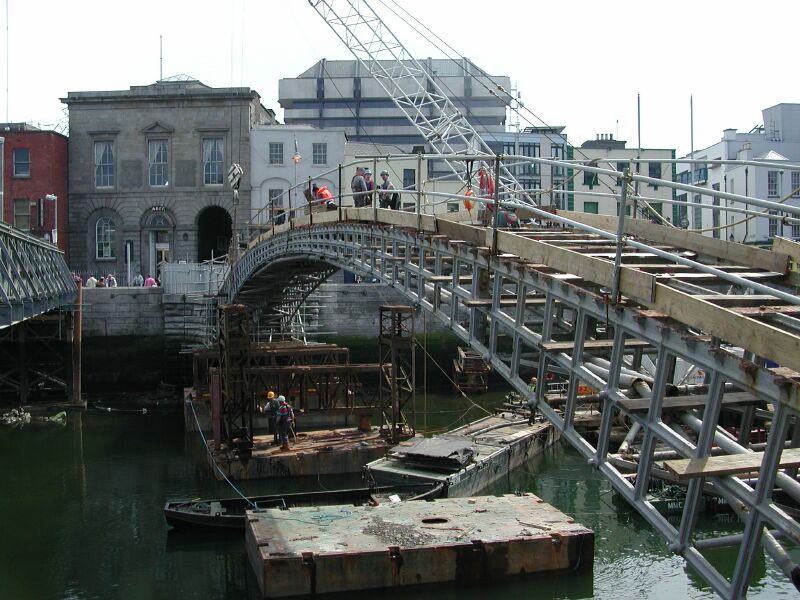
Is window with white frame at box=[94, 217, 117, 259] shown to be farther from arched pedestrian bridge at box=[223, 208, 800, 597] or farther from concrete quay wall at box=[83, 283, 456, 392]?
arched pedestrian bridge at box=[223, 208, 800, 597]

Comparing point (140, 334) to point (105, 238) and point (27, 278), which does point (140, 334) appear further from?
point (105, 238)

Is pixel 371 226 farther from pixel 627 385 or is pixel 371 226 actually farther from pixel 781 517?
pixel 781 517

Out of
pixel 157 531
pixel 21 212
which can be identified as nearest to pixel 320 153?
pixel 21 212

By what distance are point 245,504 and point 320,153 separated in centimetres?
4365

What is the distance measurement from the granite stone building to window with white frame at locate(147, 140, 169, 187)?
0.06m

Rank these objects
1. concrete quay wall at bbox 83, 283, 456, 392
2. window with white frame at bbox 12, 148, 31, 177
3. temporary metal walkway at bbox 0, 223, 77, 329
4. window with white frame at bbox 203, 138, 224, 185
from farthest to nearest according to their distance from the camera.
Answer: window with white frame at bbox 203, 138, 224, 185 < window with white frame at bbox 12, 148, 31, 177 < concrete quay wall at bbox 83, 283, 456, 392 < temporary metal walkway at bbox 0, 223, 77, 329

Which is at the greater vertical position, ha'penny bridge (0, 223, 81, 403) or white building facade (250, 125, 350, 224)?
white building facade (250, 125, 350, 224)

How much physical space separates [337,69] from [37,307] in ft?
243

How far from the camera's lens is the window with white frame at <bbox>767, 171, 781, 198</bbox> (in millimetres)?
53000

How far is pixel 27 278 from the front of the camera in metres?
34.2

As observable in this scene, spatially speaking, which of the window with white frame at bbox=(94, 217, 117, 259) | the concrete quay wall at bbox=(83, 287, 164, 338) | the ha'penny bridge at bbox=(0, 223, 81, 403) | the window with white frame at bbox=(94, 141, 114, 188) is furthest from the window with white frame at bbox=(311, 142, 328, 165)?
the ha'penny bridge at bbox=(0, 223, 81, 403)

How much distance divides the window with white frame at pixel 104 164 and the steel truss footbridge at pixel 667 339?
Result: 46.3m

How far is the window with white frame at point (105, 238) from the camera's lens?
A: 209 ft

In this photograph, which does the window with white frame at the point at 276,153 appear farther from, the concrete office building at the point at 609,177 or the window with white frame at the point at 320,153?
the concrete office building at the point at 609,177
